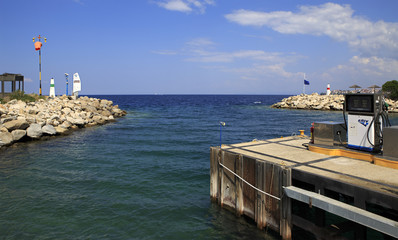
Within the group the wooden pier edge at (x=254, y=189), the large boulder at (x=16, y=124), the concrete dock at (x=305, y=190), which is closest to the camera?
the concrete dock at (x=305, y=190)

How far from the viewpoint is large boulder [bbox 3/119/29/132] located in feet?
73.9

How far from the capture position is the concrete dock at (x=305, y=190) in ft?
21.4

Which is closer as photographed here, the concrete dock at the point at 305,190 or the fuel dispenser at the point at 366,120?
the concrete dock at the point at 305,190

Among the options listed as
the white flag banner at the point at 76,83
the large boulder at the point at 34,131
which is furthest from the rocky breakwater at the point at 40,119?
the white flag banner at the point at 76,83

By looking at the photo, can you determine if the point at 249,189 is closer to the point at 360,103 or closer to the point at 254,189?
the point at 254,189

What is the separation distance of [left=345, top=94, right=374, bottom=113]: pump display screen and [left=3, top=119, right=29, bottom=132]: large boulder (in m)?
23.6

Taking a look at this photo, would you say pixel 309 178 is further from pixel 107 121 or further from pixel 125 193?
pixel 107 121

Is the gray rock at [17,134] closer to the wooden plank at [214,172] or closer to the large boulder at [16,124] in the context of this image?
the large boulder at [16,124]

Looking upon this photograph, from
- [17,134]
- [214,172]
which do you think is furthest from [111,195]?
[17,134]

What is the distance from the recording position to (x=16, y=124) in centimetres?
2294

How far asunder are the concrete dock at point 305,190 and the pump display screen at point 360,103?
1.71m

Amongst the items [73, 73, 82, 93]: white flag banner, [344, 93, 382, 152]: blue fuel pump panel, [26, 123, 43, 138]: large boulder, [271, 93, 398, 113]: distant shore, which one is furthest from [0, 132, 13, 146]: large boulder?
[271, 93, 398, 113]: distant shore

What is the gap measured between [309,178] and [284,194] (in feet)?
2.67

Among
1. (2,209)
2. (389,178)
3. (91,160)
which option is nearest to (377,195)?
(389,178)
